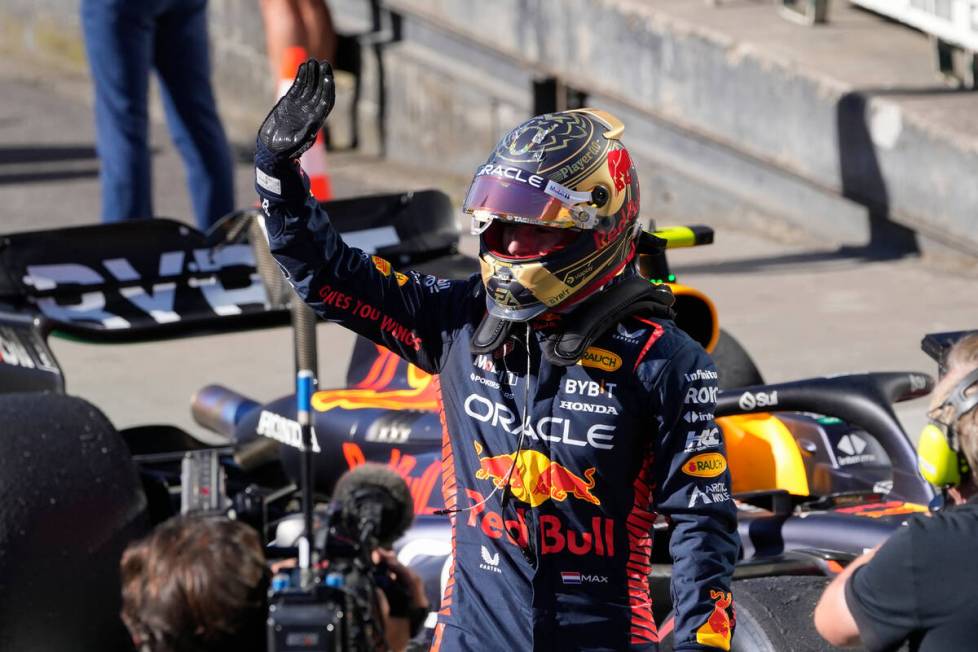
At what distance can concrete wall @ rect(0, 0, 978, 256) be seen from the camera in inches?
341

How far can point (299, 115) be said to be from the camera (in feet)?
10.1

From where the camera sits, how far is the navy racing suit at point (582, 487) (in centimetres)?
300

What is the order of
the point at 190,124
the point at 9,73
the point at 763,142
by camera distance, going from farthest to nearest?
the point at 9,73 < the point at 763,142 < the point at 190,124

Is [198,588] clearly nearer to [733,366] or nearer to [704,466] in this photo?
[704,466]

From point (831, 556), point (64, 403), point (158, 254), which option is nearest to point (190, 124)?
point (158, 254)

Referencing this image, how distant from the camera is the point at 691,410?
3.02 metres

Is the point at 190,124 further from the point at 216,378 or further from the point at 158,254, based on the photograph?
the point at 158,254

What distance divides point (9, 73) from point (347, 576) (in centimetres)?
1315

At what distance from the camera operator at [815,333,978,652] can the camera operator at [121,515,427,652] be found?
904 mm

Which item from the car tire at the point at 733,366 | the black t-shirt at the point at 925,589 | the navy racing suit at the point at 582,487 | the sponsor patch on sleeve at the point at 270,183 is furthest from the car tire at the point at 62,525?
the car tire at the point at 733,366

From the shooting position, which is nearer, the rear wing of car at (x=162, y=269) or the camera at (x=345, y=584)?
the camera at (x=345, y=584)

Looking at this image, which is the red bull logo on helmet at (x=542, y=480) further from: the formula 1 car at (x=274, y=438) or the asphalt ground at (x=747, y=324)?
the asphalt ground at (x=747, y=324)

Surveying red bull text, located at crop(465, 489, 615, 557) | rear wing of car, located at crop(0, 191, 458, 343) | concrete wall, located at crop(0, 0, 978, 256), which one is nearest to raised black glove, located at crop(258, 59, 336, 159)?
red bull text, located at crop(465, 489, 615, 557)

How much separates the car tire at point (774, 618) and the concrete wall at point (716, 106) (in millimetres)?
4876
